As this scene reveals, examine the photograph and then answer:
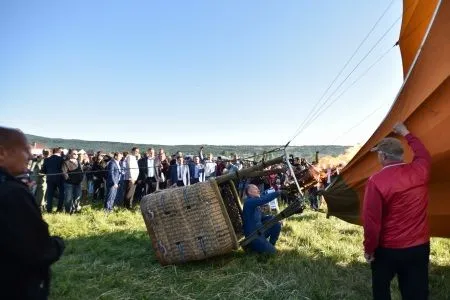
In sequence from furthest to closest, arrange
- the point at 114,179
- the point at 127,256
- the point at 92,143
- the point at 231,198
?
the point at 92,143
the point at 114,179
the point at 231,198
the point at 127,256

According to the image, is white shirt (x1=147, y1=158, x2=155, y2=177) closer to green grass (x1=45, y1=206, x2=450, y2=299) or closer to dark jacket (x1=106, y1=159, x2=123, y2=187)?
dark jacket (x1=106, y1=159, x2=123, y2=187)

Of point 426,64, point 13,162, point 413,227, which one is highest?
point 426,64

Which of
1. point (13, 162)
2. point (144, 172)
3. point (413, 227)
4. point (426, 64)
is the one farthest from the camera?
point (144, 172)

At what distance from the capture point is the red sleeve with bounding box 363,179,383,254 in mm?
3369

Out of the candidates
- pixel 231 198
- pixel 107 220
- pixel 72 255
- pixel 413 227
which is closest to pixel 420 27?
pixel 413 227

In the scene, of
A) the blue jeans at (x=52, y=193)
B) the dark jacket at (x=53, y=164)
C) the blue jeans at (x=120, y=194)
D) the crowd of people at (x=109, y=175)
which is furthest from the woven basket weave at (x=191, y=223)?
the blue jeans at (x=120, y=194)

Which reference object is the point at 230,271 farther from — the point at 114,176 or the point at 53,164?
the point at 53,164

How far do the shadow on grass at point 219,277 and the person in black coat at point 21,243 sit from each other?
8.93ft

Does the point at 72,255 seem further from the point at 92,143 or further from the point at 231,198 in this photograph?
the point at 92,143

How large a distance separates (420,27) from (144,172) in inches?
339

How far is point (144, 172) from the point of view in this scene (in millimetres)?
12398

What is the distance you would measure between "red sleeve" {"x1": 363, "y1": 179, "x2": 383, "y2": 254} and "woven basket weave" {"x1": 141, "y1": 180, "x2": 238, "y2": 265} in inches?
93.0

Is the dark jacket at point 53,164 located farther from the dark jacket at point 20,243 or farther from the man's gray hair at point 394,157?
the dark jacket at point 20,243

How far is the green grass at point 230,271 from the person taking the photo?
15.4ft
